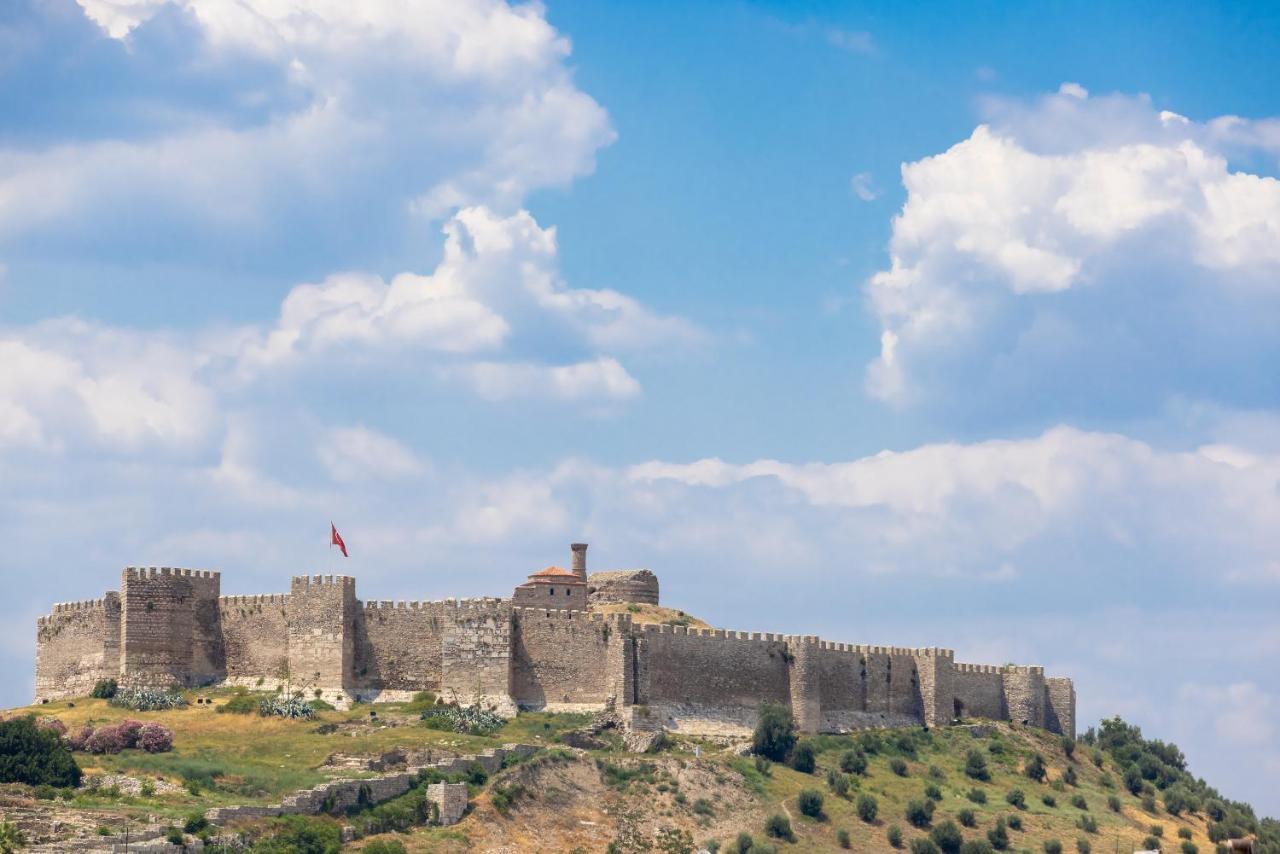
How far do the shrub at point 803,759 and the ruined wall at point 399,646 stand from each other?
42.9 ft

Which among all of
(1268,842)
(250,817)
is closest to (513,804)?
(250,817)

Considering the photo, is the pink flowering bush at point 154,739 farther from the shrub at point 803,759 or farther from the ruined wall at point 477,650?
the shrub at point 803,759

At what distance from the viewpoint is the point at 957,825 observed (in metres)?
79.4

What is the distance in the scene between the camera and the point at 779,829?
74.8m

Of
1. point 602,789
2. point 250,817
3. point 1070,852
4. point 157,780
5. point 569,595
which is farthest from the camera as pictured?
point 569,595

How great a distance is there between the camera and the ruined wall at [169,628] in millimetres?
83438

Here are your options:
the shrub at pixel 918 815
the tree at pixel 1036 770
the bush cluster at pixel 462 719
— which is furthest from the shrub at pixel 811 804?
the tree at pixel 1036 770

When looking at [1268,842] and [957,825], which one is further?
[1268,842]

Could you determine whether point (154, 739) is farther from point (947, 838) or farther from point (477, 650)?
point (947, 838)

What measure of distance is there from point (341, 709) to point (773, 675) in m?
16.0

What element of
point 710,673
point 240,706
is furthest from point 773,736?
point 240,706

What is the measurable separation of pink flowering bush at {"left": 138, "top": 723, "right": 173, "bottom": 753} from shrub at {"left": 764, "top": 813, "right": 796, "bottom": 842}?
19957 mm

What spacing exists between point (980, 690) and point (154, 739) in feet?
118

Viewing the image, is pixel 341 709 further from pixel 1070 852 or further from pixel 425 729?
pixel 1070 852
